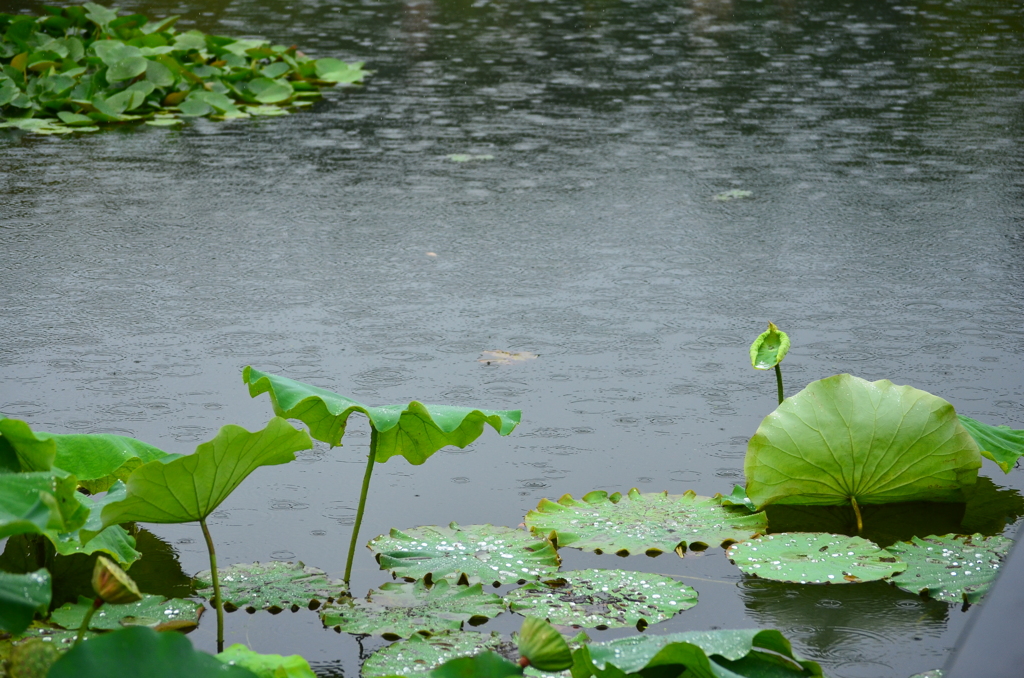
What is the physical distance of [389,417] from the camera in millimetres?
1812

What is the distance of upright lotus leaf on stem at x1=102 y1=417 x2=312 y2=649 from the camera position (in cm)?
153

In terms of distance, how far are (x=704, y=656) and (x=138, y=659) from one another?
643 mm

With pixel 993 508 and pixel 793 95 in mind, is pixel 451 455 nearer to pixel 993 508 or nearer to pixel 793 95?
pixel 993 508

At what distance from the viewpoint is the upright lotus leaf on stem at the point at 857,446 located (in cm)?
202

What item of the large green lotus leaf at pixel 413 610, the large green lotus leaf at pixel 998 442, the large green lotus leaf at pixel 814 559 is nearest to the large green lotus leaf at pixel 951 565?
the large green lotus leaf at pixel 814 559

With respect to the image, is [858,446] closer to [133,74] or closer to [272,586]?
[272,586]

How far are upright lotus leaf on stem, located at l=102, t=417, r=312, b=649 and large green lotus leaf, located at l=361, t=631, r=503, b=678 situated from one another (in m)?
0.26

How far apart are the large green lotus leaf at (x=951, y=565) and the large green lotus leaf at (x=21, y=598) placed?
1.35 m

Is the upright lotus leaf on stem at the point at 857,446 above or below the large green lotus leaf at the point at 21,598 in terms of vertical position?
below

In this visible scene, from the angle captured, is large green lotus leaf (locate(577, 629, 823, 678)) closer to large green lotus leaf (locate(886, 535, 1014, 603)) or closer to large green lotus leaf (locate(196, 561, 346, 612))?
large green lotus leaf (locate(886, 535, 1014, 603))

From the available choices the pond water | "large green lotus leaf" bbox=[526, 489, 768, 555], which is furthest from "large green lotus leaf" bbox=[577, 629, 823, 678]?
"large green lotus leaf" bbox=[526, 489, 768, 555]

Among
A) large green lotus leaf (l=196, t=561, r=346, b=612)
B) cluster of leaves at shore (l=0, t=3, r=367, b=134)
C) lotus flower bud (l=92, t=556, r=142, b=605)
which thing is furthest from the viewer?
cluster of leaves at shore (l=0, t=3, r=367, b=134)

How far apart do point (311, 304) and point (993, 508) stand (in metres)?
2.05

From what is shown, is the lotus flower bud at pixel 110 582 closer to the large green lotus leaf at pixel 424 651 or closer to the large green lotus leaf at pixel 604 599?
the large green lotus leaf at pixel 424 651
